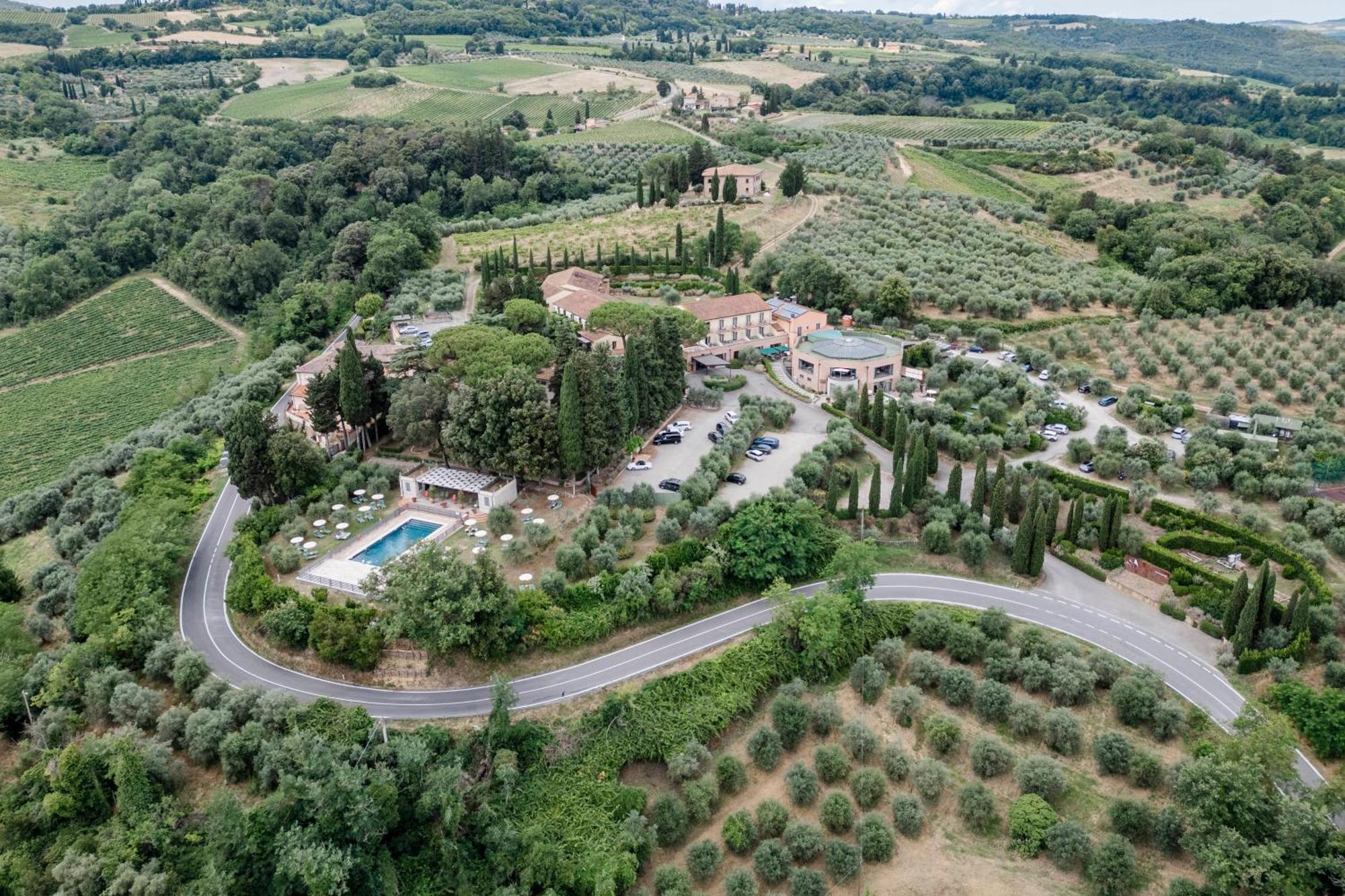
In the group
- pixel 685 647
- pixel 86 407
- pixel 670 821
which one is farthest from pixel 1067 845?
pixel 86 407

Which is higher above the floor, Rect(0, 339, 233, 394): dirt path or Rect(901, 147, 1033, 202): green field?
Rect(901, 147, 1033, 202): green field

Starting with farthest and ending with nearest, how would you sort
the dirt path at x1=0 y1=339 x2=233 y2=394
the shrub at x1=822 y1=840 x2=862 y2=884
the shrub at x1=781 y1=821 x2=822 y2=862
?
the dirt path at x1=0 y1=339 x2=233 y2=394 → the shrub at x1=781 y1=821 x2=822 y2=862 → the shrub at x1=822 y1=840 x2=862 y2=884

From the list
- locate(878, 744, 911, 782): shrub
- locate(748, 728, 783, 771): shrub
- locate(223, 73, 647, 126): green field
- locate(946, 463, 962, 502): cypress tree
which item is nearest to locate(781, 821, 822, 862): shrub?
locate(748, 728, 783, 771): shrub

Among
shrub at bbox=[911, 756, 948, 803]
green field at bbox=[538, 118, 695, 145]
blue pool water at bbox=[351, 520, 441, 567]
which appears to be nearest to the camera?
shrub at bbox=[911, 756, 948, 803]

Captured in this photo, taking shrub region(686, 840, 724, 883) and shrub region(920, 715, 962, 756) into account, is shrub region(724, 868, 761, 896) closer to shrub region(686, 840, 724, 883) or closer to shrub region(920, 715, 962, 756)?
shrub region(686, 840, 724, 883)

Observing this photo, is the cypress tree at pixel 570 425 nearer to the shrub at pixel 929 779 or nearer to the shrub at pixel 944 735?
the shrub at pixel 944 735

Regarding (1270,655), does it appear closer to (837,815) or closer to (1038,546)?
(1038,546)

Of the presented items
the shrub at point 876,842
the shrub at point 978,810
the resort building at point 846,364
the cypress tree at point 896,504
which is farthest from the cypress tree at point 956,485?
the shrub at point 876,842
